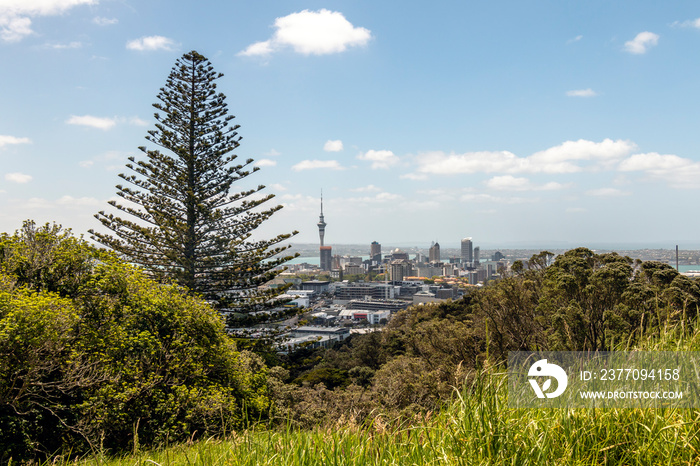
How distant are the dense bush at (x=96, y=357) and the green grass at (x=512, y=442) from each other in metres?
2.99

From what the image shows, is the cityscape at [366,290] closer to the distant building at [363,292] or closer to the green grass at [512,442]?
the distant building at [363,292]

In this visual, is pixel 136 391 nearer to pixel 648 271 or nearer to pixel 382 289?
pixel 648 271

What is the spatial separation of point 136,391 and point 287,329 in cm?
925

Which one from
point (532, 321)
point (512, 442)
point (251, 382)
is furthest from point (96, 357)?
point (532, 321)

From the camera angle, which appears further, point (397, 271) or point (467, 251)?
point (467, 251)

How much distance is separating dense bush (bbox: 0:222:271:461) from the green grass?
299 centimetres

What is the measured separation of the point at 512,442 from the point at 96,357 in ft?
20.0

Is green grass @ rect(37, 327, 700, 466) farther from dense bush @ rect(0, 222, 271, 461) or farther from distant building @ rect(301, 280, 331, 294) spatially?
distant building @ rect(301, 280, 331, 294)

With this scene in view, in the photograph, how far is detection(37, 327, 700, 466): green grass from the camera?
171 cm

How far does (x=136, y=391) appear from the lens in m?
5.97

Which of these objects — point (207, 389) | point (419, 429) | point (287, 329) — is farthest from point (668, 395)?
point (287, 329)

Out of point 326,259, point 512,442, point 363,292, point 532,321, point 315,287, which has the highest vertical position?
point 512,442

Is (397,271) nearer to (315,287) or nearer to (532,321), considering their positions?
(315,287)

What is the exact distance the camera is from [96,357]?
6121 mm
